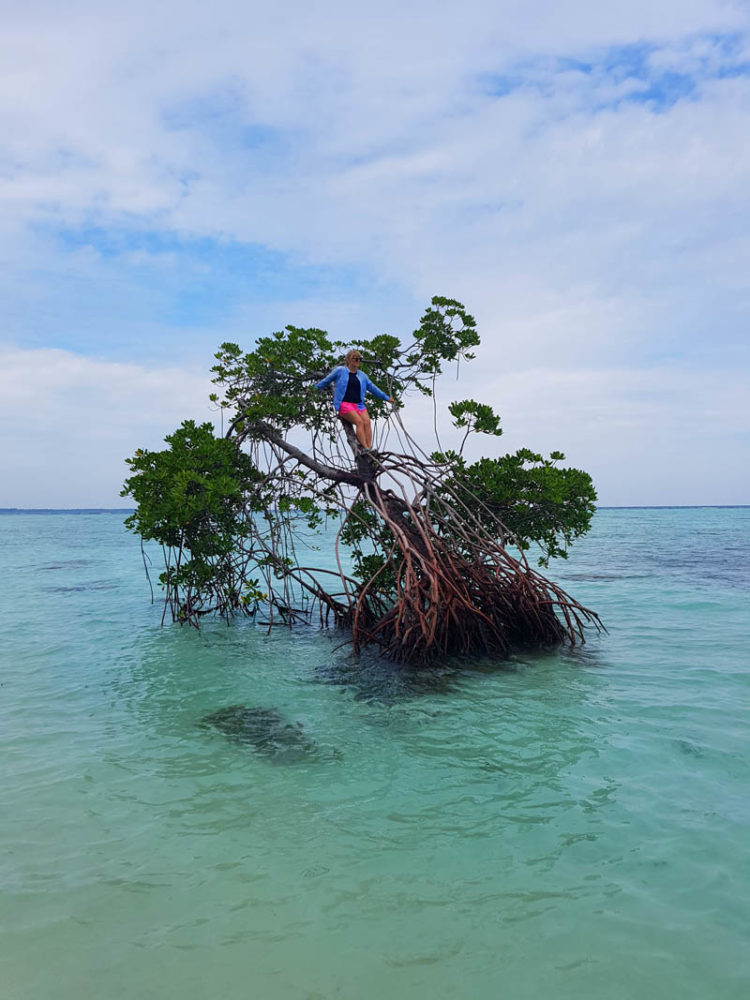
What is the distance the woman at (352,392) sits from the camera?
24.3 ft

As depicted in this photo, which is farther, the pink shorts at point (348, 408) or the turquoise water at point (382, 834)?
the pink shorts at point (348, 408)

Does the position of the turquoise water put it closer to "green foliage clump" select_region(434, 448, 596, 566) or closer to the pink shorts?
"green foliage clump" select_region(434, 448, 596, 566)

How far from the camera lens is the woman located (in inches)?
292

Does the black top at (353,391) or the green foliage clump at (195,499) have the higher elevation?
the black top at (353,391)

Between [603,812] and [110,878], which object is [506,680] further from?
[110,878]

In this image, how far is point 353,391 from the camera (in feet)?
24.8

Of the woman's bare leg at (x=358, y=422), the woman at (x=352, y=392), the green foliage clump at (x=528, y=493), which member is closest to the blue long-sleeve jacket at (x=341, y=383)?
the woman at (x=352, y=392)

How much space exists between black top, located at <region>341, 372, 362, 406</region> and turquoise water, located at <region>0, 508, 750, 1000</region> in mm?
3011

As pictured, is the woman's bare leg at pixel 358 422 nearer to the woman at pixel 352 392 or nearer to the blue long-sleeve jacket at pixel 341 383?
the woman at pixel 352 392

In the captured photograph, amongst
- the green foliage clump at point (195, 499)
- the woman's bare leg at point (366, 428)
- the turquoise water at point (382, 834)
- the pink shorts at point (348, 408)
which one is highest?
the pink shorts at point (348, 408)

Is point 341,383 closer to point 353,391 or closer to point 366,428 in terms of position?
point 353,391

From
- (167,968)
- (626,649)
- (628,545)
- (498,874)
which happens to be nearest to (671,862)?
(498,874)

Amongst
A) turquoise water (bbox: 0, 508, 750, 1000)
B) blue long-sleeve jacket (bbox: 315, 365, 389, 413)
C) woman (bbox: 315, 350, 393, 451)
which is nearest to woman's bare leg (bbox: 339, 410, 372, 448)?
woman (bbox: 315, 350, 393, 451)

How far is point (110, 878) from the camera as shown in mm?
2955
